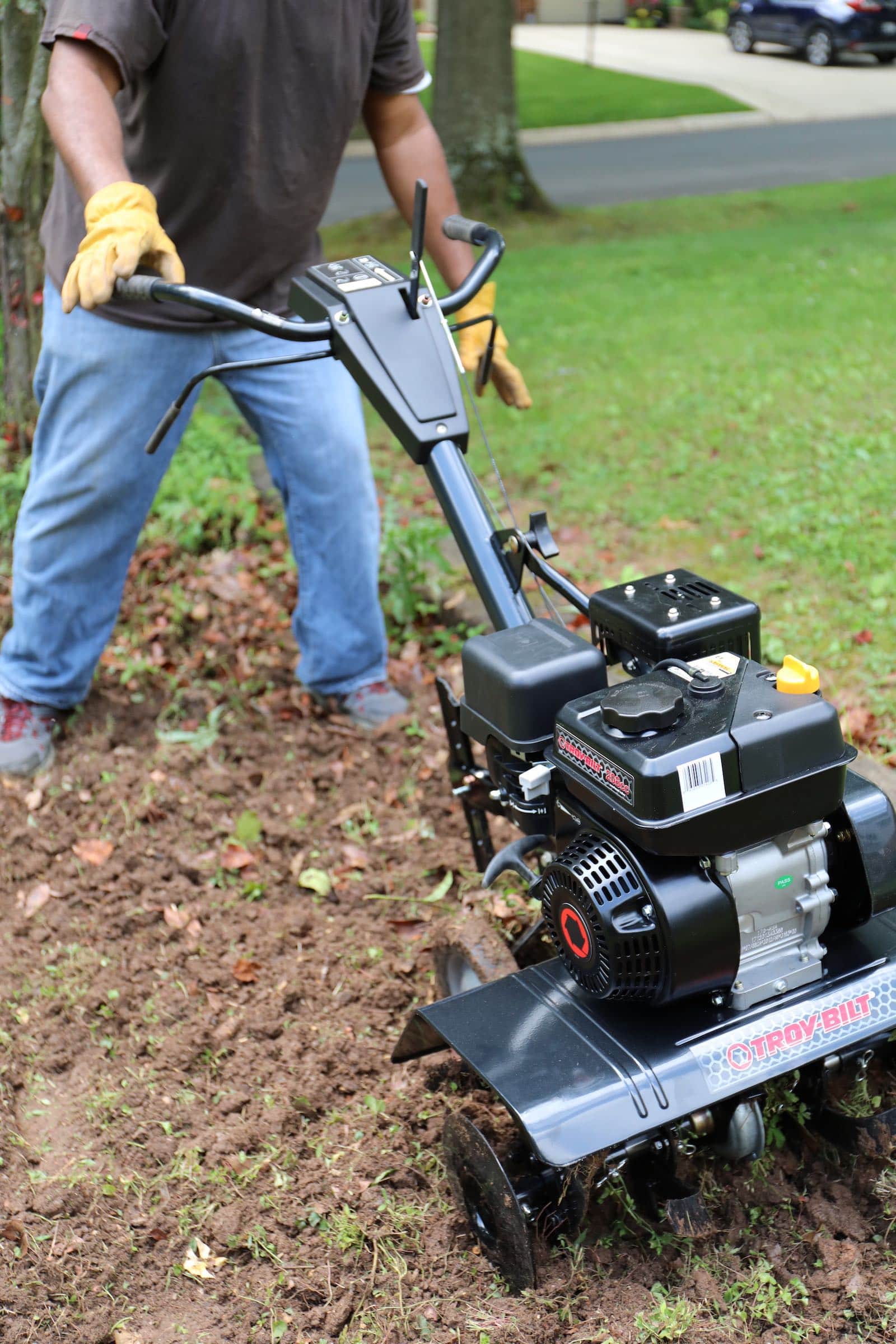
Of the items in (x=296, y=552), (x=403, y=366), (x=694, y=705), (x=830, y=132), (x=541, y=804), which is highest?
(x=403, y=366)

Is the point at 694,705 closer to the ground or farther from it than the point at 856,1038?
farther from it

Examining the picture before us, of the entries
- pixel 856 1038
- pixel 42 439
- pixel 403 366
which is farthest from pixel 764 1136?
pixel 42 439

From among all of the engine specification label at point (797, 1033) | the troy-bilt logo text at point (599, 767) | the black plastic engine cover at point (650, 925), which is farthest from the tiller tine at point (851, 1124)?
the troy-bilt logo text at point (599, 767)

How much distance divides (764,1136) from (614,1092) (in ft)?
1.32

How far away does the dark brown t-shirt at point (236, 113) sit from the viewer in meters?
2.49

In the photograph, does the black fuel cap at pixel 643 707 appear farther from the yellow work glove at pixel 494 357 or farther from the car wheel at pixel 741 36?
the car wheel at pixel 741 36

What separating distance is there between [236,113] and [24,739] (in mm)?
1551

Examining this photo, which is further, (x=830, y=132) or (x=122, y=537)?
(x=830, y=132)

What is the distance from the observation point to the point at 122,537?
3.03 m

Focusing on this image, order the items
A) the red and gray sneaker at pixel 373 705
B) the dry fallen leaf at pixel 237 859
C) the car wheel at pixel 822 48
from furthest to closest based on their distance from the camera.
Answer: the car wheel at pixel 822 48 < the red and gray sneaker at pixel 373 705 < the dry fallen leaf at pixel 237 859

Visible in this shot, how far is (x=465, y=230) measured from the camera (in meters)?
2.51

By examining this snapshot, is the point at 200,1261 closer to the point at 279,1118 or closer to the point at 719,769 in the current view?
the point at 279,1118

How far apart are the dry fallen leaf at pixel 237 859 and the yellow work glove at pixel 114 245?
1.25 m

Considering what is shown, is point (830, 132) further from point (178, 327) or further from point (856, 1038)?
point (856, 1038)
